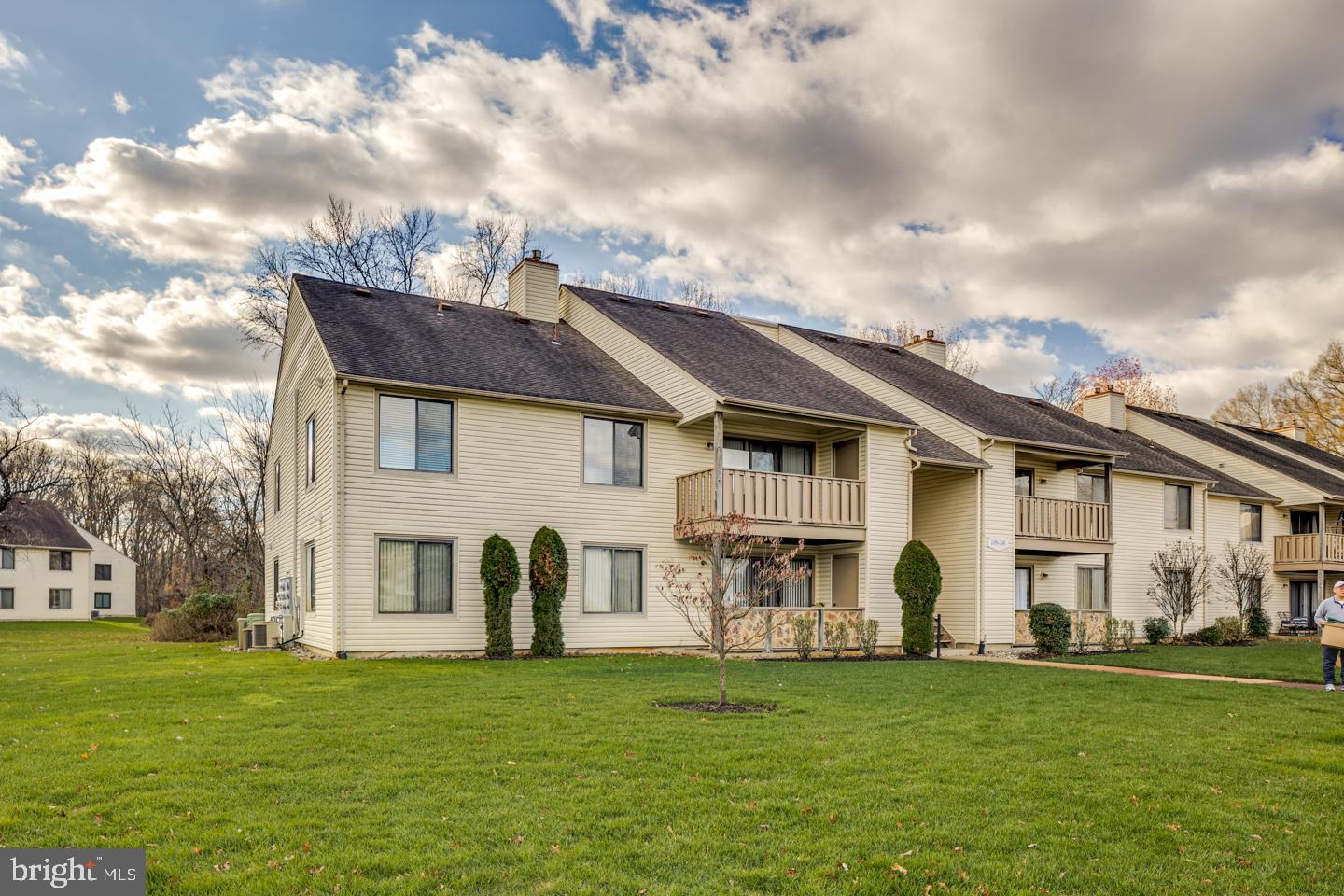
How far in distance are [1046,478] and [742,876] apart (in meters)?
22.0

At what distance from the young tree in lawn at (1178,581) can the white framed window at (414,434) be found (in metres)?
20.2

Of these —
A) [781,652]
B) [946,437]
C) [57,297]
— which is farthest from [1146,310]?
[57,297]

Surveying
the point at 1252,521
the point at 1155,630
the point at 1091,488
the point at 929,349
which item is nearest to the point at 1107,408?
the point at 1252,521

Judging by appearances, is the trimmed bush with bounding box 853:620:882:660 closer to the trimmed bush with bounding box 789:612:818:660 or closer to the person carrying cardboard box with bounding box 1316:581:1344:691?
the trimmed bush with bounding box 789:612:818:660

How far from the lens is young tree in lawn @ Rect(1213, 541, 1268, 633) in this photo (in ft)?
90.1

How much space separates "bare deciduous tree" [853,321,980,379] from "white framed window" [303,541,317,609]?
29.8m

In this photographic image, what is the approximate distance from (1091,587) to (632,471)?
14.4 meters

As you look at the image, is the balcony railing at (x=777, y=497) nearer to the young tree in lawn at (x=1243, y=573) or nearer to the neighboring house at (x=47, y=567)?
the young tree in lawn at (x=1243, y=573)

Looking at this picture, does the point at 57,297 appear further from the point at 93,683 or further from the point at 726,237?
the point at 726,237

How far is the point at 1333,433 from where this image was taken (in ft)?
154

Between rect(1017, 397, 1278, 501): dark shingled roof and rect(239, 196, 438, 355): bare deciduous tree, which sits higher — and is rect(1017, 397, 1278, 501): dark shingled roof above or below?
below

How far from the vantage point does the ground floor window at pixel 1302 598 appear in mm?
32594

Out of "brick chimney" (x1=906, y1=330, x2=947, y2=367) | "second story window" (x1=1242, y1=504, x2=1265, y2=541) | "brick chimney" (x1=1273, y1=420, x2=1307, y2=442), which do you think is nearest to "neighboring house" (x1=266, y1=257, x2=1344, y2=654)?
"brick chimney" (x1=906, y1=330, x2=947, y2=367)

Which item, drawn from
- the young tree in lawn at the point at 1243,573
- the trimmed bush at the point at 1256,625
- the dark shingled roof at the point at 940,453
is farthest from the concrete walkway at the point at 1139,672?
the trimmed bush at the point at 1256,625
